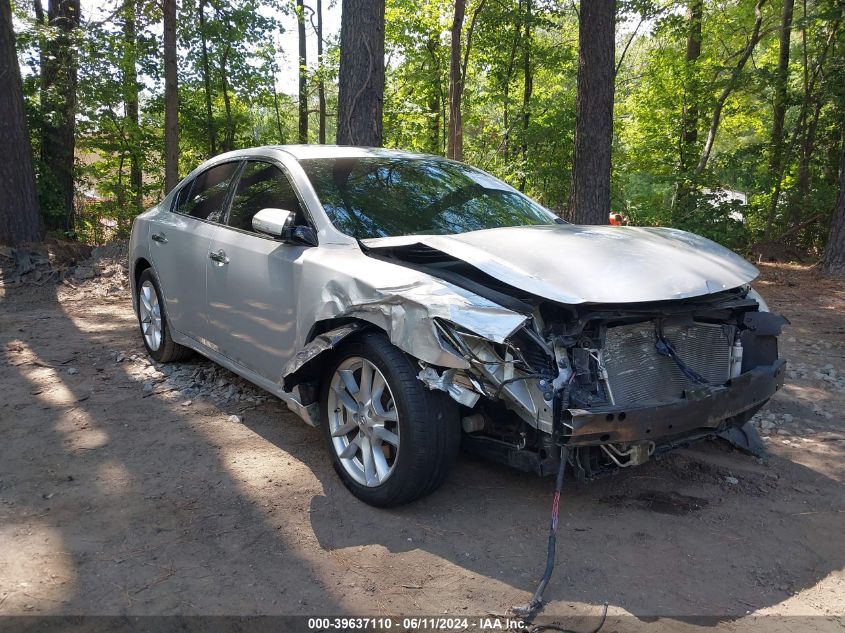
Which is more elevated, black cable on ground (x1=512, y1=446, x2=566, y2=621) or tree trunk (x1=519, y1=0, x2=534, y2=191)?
tree trunk (x1=519, y1=0, x2=534, y2=191)

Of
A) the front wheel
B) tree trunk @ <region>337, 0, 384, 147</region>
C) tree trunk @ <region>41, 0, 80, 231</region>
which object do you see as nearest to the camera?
the front wheel

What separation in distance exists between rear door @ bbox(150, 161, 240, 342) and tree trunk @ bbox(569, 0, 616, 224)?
17.5ft

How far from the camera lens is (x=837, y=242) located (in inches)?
376

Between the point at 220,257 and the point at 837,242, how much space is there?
28.8 feet

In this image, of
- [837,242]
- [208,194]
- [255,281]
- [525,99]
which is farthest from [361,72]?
[525,99]

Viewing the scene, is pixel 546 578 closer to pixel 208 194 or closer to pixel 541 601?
pixel 541 601

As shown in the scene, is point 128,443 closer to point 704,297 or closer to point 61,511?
point 61,511

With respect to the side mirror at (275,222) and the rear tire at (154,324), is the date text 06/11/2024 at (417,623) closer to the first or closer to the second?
the side mirror at (275,222)

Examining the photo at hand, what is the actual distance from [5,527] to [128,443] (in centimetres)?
107

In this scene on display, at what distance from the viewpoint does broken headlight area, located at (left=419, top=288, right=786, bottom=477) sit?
289 centimetres

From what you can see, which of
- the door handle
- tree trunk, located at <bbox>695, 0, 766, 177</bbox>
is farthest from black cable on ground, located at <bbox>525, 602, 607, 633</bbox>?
tree trunk, located at <bbox>695, 0, 766, 177</bbox>

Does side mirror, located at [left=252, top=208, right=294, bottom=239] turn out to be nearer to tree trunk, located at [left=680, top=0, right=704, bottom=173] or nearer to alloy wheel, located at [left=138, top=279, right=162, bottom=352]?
alloy wheel, located at [left=138, top=279, right=162, bottom=352]

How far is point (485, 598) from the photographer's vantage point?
271 centimetres

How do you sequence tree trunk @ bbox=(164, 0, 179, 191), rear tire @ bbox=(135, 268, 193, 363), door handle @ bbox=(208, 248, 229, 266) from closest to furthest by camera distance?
door handle @ bbox=(208, 248, 229, 266) < rear tire @ bbox=(135, 268, 193, 363) < tree trunk @ bbox=(164, 0, 179, 191)
